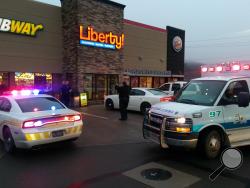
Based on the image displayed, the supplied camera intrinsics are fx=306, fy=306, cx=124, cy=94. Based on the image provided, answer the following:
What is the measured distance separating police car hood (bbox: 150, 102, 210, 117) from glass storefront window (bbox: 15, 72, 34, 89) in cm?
1412

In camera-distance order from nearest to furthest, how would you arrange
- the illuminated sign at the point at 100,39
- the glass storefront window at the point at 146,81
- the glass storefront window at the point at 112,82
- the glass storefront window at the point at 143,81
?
the illuminated sign at the point at 100,39 → the glass storefront window at the point at 112,82 → the glass storefront window at the point at 143,81 → the glass storefront window at the point at 146,81

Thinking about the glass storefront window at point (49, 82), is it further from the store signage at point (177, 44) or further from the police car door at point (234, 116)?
the police car door at point (234, 116)

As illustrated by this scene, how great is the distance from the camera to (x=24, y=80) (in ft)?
65.3

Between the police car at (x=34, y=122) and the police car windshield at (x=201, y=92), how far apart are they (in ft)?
9.48

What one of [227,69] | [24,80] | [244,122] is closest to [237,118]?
[244,122]

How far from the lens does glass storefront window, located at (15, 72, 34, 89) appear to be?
19.5 metres

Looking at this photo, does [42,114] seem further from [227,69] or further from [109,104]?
[109,104]

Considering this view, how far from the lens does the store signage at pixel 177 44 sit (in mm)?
31578

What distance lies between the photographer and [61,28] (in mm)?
22000

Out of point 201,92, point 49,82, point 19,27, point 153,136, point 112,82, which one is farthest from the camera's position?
point 112,82

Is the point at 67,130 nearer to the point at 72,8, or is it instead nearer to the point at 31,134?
the point at 31,134

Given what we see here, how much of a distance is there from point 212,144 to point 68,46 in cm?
1659

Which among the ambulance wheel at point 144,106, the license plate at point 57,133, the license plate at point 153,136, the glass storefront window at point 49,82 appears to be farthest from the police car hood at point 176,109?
the glass storefront window at point 49,82

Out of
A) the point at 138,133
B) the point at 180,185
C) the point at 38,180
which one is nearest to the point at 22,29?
the point at 138,133
